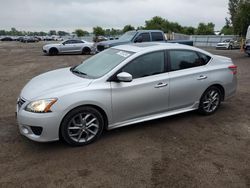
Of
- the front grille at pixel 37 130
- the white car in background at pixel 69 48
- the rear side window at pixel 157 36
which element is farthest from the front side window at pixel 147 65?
the white car in background at pixel 69 48

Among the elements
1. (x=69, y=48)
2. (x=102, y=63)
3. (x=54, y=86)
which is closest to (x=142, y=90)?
(x=102, y=63)

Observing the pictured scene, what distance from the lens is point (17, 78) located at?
916 centimetres

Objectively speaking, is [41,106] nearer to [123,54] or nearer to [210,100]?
[123,54]

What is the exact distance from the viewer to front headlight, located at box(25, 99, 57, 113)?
3.36 meters

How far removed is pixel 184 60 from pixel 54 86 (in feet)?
8.34

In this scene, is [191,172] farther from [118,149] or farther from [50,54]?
[50,54]

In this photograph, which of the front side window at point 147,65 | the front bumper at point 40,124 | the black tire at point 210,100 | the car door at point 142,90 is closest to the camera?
the front bumper at point 40,124

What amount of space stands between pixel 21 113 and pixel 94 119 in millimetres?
1091

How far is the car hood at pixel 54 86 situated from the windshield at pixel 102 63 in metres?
0.26

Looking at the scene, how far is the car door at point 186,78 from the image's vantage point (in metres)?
4.38

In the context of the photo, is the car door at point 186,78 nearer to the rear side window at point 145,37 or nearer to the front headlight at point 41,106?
the front headlight at point 41,106

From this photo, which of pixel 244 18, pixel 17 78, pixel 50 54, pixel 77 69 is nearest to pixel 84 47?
pixel 50 54

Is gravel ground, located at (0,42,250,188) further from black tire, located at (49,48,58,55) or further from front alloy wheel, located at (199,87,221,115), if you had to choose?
black tire, located at (49,48,58,55)

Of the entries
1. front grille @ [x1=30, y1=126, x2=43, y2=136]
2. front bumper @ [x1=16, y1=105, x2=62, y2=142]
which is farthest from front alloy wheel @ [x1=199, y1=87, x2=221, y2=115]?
front grille @ [x1=30, y1=126, x2=43, y2=136]
